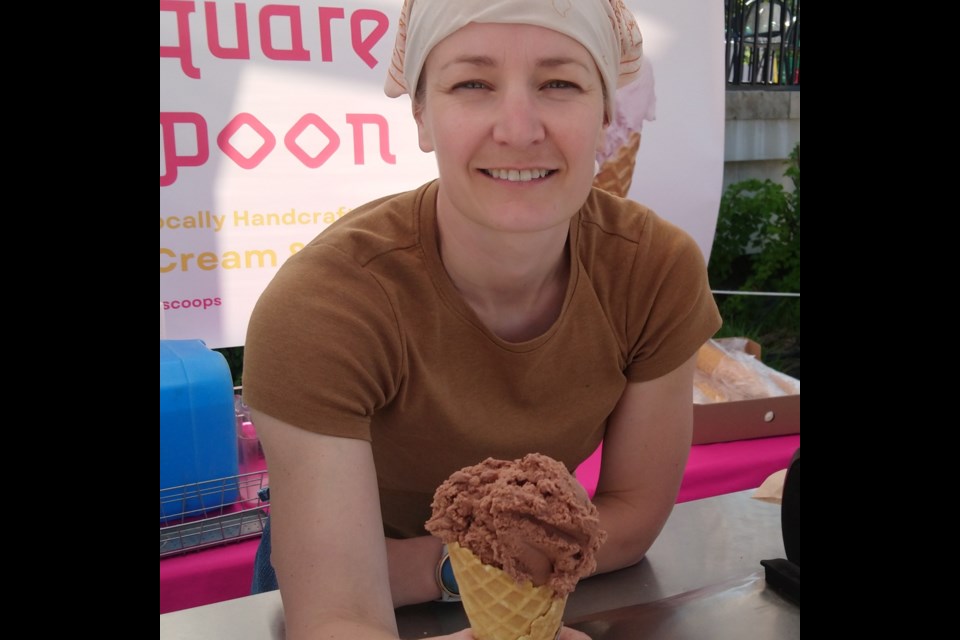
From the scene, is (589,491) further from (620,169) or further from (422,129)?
(422,129)

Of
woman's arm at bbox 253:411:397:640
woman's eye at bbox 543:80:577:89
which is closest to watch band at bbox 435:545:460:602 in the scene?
woman's arm at bbox 253:411:397:640

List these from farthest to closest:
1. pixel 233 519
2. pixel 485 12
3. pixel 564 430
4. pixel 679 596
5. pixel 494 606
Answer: pixel 233 519 → pixel 564 430 → pixel 679 596 → pixel 485 12 → pixel 494 606

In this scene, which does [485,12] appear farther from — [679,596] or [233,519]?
[233,519]

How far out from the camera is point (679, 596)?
5.46 ft

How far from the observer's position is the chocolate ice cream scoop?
3.81 ft

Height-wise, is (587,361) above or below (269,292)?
below

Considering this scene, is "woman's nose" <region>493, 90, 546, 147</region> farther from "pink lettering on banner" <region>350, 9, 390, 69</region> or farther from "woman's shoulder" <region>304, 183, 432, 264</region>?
"pink lettering on banner" <region>350, 9, 390, 69</region>

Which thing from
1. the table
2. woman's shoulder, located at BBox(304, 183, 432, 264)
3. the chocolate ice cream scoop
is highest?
woman's shoulder, located at BBox(304, 183, 432, 264)

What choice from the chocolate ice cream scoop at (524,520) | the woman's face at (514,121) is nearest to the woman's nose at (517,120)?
the woman's face at (514,121)

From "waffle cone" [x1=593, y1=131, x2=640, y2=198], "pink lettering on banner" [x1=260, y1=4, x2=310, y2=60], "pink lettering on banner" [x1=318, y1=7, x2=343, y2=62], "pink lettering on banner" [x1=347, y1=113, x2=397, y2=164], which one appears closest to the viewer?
"pink lettering on banner" [x1=260, y1=4, x2=310, y2=60]

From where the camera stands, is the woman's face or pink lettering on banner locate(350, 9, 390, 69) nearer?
the woman's face

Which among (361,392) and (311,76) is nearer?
(361,392)
